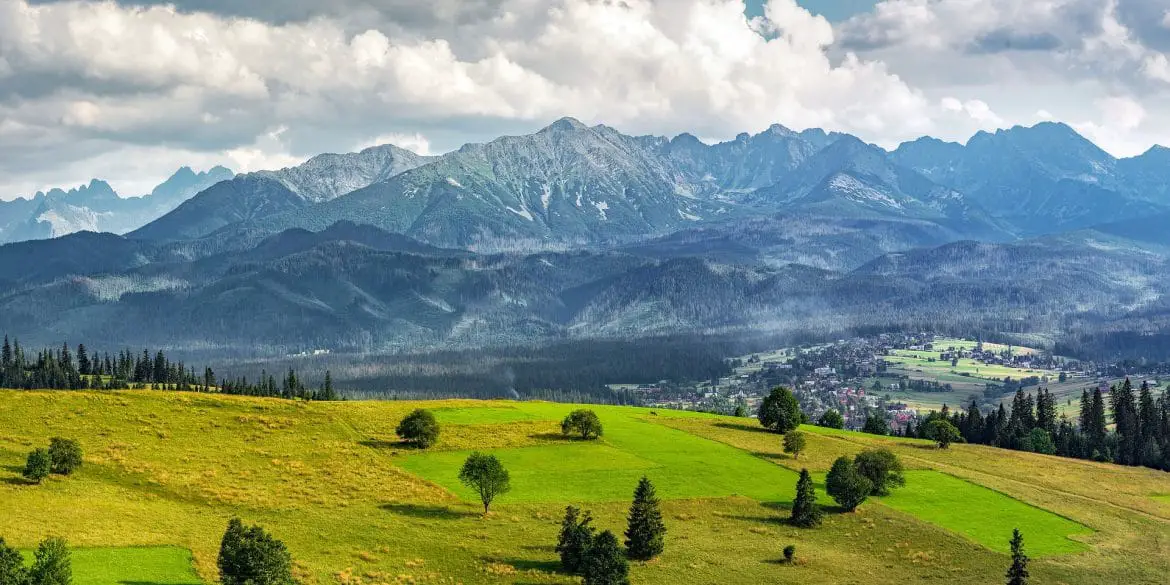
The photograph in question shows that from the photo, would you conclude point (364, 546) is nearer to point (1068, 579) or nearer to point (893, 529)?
point (893, 529)

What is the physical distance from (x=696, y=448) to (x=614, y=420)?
2658cm

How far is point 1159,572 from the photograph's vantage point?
97188 mm

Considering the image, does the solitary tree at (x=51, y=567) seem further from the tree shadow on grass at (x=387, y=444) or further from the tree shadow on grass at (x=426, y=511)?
the tree shadow on grass at (x=387, y=444)

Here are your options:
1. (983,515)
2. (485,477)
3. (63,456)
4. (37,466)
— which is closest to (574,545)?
(485,477)

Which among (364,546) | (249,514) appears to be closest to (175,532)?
(249,514)

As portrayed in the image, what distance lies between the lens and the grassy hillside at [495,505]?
87375 millimetres

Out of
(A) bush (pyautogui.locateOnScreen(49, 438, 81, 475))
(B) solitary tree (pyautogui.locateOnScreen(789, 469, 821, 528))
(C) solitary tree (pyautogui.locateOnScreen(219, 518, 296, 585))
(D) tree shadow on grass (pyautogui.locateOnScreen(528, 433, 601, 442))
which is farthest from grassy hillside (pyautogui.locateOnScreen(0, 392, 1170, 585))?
(C) solitary tree (pyautogui.locateOnScreen(219, 518, 296, 585))

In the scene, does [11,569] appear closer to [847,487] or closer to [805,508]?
[805,508]

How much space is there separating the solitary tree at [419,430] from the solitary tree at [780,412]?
63.6m

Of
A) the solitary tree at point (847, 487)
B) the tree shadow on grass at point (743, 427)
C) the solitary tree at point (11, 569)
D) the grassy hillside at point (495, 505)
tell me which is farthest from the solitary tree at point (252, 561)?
the tree shadow on grass at point (743, 427)

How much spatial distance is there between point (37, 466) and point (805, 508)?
281 feet

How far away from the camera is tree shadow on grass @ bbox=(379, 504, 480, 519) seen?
333 ft

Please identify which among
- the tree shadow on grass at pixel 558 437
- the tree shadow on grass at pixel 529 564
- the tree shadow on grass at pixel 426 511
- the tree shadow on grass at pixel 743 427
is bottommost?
the tree shadow on grass at pixel 529 564

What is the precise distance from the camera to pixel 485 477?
103 meters
